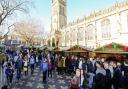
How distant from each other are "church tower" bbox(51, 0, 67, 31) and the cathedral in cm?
834

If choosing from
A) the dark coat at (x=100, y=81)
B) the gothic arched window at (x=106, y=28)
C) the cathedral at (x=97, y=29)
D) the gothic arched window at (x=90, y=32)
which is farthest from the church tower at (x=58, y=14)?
the dark coat at (x=100, y=81)

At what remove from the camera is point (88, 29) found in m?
60.7

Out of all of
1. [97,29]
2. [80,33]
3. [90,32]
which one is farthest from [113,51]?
[80,33]

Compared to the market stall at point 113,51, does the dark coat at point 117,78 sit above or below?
below

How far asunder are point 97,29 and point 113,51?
40.8 metres

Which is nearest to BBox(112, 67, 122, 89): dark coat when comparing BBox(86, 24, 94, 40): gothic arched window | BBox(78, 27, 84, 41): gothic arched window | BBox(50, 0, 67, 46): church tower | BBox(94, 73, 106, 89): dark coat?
BBox(94, 73, 106, 89): dark coat

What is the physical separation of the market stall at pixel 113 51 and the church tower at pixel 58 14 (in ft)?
266

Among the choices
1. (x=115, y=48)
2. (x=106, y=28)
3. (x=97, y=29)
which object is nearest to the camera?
(x=115, y=48)

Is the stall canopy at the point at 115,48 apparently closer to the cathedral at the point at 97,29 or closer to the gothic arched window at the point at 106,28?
the cathedral at the point at 97,29

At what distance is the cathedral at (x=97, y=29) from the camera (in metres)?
43.1

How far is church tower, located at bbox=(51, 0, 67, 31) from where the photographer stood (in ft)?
322

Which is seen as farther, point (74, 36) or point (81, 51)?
point (74, 36)

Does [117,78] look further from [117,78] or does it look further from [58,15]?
[58,15]

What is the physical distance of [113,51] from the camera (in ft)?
46.2
